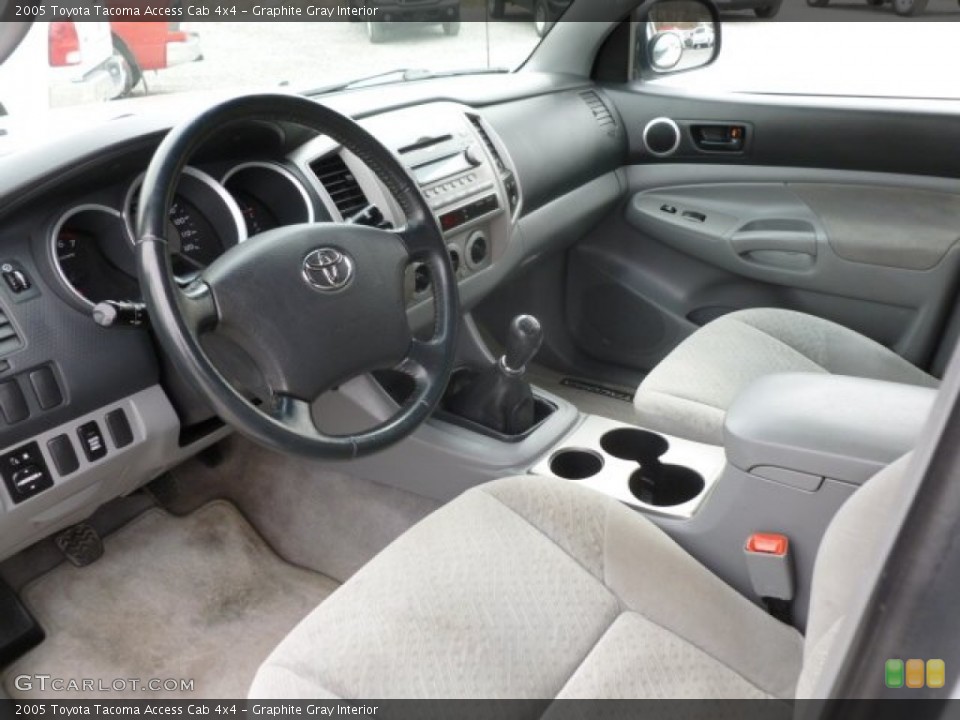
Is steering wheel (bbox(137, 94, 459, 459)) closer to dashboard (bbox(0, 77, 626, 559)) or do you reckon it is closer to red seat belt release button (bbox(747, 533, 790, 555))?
dashboard (bbox(0, 77, 626, 559))

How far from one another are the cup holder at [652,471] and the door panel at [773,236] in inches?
27.0

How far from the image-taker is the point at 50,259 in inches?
51.0

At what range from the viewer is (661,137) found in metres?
2.42

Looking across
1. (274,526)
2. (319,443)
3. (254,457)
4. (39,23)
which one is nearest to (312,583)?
(274,526)

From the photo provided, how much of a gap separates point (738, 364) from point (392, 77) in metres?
1.03

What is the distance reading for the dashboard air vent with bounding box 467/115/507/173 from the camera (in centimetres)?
199

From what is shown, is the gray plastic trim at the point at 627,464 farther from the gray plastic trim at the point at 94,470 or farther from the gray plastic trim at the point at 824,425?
the gray plastic trim at the point at 94,470

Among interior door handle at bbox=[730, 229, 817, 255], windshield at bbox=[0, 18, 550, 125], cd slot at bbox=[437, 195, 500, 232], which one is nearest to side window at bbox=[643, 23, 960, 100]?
interior door handle at bbox=[730, 229, 817, 255]

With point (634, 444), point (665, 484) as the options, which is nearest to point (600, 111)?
point (634, 444)

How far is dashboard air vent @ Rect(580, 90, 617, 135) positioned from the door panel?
0.06 meters

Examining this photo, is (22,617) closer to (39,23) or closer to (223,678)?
(223,678)

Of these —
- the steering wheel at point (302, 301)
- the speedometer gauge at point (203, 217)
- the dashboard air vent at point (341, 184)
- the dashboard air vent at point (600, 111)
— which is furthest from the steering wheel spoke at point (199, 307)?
the dashboard air vent at point (600, 111)

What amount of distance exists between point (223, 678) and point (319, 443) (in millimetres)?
738

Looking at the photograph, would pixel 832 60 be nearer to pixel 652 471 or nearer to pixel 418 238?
pixel 652 471
